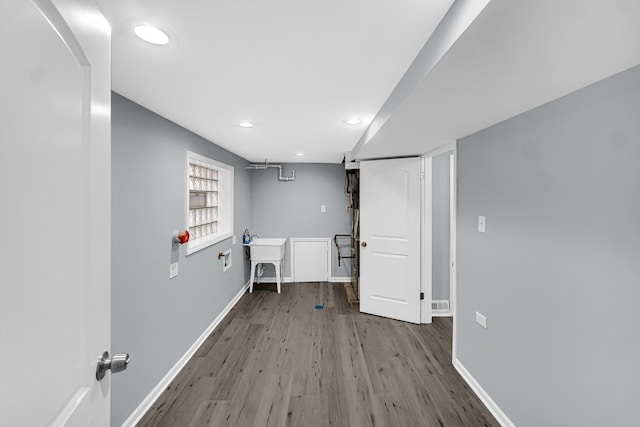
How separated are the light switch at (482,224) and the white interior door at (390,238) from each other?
113 cm

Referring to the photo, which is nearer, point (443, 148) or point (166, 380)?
point (166, 380)

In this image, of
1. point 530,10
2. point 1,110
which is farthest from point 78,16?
point 530,10

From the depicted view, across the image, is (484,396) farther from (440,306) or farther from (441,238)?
(441,238)

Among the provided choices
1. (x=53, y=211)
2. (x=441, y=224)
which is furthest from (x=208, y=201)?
(x=53, y=211)

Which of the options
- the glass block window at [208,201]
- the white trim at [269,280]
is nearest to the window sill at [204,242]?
the glass block window at [208,201]

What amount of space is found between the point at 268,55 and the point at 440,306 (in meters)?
3.43

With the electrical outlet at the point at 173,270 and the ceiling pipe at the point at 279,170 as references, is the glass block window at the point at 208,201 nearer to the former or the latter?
the electrical outlet at the point at 173,270

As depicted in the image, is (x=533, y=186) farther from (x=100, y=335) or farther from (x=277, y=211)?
(x=277, y=211)

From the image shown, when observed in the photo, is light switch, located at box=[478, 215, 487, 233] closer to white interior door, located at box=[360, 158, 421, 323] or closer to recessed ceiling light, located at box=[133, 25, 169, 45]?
white interior door, located at box=[360, 158, 421, 323]

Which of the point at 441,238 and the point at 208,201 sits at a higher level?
the point at 208,201

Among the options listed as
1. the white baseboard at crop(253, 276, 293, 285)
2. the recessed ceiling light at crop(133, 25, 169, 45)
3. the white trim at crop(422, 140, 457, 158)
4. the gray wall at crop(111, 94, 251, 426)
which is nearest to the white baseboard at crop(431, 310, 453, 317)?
the white trim at crop(422, 140, 457, 158)

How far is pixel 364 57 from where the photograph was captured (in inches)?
51.7

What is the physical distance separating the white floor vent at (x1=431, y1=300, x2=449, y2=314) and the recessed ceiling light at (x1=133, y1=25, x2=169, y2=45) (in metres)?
3.64

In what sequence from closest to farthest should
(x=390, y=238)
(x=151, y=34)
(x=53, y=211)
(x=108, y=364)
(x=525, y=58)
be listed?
(x=53, y=211), (x=108, y=364), (x=525, y=58), (x=151, y=34), (x=390, y=238)
